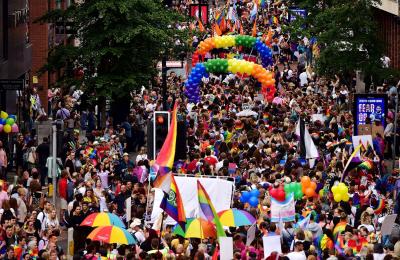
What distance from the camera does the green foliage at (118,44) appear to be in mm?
50531

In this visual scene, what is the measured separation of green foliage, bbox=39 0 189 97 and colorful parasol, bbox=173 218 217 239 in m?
22.0

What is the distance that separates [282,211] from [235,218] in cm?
141

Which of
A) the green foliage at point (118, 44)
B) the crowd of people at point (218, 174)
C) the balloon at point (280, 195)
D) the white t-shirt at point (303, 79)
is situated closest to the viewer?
the crowd of people at point (218, 174)

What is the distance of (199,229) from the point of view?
92.2ft

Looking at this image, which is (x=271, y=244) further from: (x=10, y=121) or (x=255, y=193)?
(x=10, y=121)

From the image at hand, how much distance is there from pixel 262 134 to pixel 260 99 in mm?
14837

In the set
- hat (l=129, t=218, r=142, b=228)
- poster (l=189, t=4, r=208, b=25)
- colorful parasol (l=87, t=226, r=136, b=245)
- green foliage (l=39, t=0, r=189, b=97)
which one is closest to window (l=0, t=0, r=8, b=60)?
green foliage (l=39, t=0, r=189, b=97)

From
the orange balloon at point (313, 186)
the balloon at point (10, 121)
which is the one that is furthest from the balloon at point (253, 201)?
the balloon at point (10, 121)

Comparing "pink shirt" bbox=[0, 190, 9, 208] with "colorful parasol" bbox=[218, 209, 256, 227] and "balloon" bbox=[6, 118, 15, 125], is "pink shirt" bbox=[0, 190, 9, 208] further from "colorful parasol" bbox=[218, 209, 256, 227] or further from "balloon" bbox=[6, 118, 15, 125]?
"balloon" bbox=[6, 118, 15, 125]

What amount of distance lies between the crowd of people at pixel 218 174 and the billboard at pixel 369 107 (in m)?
0.43

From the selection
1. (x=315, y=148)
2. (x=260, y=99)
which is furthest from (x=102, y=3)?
(x=315, y=148)

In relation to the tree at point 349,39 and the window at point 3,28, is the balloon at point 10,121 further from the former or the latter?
the tree at point 349,39

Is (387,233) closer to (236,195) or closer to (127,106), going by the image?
(236,195)

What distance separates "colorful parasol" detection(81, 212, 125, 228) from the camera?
28.6m
